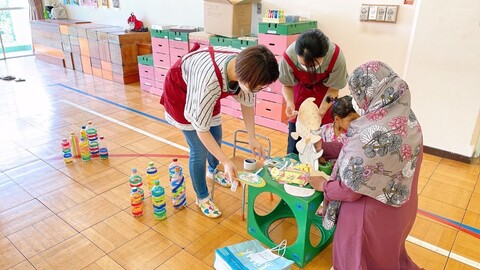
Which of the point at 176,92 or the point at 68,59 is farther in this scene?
the point at 68,59

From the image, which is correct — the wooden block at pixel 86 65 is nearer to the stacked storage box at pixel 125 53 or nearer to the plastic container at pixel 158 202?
the stacked storage box at pixel 125 53

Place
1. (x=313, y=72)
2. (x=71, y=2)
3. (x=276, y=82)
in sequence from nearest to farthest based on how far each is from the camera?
1. (x=313, y=72)
2. (x=276, y=82)
3. (x=71, y=2)

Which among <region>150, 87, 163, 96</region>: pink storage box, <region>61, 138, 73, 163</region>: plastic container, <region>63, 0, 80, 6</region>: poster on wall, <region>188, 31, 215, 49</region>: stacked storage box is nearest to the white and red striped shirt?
<region>61, 138, 73, 163</region>: plastic container

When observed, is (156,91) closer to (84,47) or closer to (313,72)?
(84,47)

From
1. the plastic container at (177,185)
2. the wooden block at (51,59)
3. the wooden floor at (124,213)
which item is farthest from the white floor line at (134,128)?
the wooden block at (51,59)

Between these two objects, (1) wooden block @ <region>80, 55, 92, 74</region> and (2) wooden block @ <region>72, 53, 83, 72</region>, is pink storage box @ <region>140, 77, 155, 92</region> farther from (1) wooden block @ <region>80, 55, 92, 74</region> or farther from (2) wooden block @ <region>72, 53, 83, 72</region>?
(2) wooden block @ <region>72, 53, 83, 72</region>

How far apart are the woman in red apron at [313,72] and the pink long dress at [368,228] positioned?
68 cm

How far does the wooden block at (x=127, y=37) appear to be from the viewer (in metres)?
4.89

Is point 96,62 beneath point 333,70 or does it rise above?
beneath

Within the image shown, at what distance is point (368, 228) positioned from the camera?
145 centimetres

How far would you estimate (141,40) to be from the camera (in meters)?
5.18

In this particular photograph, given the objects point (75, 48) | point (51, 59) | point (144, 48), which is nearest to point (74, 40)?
point (75, 48)

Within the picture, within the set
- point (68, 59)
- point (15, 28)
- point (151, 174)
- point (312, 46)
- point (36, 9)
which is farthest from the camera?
point (15, 28)

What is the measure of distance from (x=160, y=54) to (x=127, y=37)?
2.92 feet
